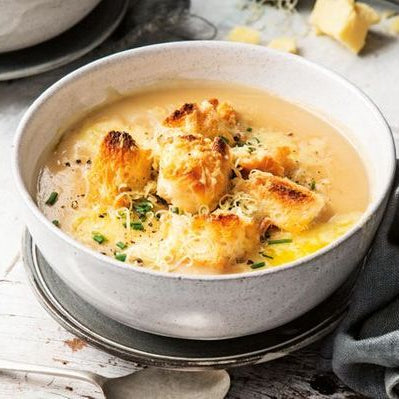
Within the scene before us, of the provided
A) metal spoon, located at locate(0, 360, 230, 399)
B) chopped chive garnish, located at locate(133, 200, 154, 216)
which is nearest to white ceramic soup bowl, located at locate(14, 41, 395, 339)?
metal spoon, located at locate(0, 360, 230, 399)

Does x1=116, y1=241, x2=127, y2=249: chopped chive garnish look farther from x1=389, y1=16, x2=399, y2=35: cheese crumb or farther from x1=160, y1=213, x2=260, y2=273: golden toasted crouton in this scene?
x1=389, y1=16, x2=399, y2=35: cheese crumb

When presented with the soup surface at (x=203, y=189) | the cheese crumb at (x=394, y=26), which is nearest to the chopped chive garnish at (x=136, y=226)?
the soup surface at (x=203, y=189)

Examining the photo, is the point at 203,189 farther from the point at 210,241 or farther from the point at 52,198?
the point at 52,198

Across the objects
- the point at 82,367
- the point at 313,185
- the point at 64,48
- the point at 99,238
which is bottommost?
the point at 64,48

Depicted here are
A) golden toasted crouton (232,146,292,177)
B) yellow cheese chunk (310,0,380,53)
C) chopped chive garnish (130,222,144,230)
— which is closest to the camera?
chopped chive garnish (130,222,144,230)

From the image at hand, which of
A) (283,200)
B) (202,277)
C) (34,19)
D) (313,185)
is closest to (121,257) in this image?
(202,277)

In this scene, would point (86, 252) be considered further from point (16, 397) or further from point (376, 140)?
point (376, 140)

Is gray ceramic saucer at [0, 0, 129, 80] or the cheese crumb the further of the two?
the cheese crumb

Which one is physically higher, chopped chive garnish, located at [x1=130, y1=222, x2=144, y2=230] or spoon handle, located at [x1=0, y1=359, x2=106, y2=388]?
chopped chive garnish, located at [x1=130, y1=222, x2=144, y2=230]
